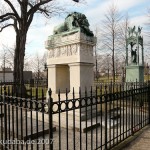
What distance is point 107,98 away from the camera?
14.3ft

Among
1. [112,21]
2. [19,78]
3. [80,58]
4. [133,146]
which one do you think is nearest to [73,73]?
[80,58]

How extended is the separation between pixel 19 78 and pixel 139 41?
27.1 ft

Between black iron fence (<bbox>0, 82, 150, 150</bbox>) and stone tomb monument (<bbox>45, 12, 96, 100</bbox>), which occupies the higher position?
stone tomb monument (<bbox>45, 12, 96, 100</bbox>)

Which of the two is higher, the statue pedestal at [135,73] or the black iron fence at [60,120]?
the statue pedestal at [135,73]

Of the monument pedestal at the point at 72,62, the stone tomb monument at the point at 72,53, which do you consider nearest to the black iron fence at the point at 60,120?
the monument pedestal at the point at 72,62

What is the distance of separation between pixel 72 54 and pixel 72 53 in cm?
4

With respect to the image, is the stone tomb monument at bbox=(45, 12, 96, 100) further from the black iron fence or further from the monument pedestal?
the black iron fence

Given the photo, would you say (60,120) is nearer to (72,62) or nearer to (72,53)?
(72,62)

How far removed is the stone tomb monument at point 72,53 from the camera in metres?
7.30

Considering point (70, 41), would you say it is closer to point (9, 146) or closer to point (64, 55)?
point (64, 55)

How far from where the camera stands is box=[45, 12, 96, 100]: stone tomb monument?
7.30m

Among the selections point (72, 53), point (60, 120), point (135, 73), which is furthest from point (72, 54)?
point (135, 73)

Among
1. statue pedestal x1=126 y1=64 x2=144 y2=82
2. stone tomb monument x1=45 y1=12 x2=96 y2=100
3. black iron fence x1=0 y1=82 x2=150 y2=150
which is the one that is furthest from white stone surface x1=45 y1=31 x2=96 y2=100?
statue pedestal x1=126 y1=64 x2=144 y2=82

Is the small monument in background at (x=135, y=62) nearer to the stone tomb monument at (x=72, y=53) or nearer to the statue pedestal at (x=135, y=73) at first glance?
the statue pedestal at (x=135, y=73)
